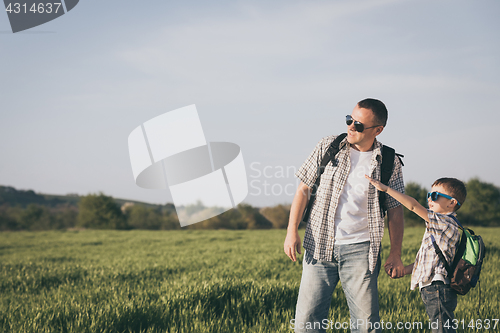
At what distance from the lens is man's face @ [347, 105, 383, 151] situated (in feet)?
10.2

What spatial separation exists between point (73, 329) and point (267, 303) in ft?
8.38

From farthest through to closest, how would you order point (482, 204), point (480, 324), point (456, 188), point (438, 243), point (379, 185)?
point (482, 204) → point (480, 324) → point (456, 188) → point (438, 243) → point (379, 185)

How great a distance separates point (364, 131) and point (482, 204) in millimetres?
58302

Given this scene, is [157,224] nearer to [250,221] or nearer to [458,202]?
[250,221]

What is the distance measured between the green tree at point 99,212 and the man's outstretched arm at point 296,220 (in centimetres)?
5018

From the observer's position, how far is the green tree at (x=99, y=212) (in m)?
50.9

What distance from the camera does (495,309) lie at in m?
5.25

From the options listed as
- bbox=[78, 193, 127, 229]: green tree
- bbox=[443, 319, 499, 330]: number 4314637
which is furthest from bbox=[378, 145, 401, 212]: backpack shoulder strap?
bbox=[78, 193, 127, 229]: green tree

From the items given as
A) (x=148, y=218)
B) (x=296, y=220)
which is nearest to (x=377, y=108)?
(x=296, y=220)

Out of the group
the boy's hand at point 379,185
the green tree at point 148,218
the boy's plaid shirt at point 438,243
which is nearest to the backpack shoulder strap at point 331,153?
the boy's hand at point 379,185

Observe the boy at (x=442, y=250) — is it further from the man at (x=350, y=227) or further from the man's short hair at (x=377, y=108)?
the man's short hair at (x=377, y=108)

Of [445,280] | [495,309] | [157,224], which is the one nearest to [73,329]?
[445,280]

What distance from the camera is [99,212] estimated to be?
5225cm

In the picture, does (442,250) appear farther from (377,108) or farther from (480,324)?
(480,324)
